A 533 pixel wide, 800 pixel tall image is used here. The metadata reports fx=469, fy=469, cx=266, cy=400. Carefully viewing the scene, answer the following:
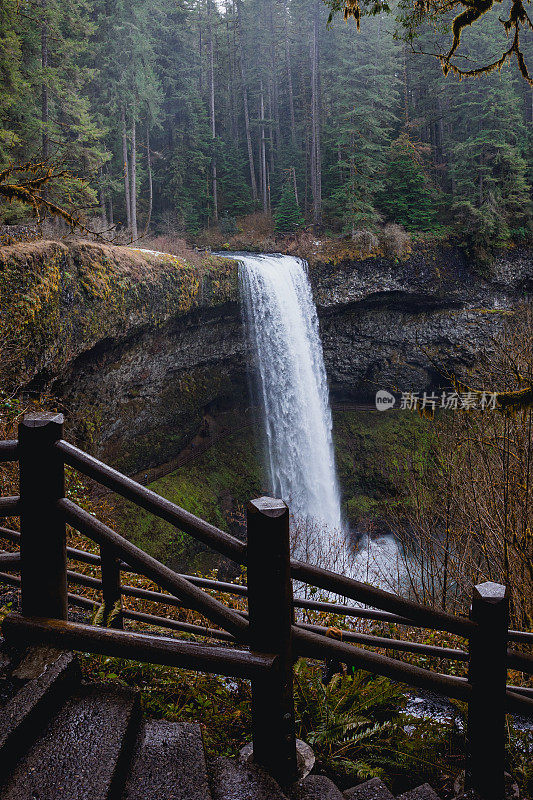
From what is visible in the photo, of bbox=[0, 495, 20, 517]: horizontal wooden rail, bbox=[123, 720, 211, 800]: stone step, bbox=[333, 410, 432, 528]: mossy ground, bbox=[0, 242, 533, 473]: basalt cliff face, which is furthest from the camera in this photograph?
bbox=[333, 410, 432, 528]: mossy ground

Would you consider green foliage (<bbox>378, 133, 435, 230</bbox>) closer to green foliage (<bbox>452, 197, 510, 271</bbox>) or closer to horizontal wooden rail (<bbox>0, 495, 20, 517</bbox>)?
green foliage (<bbox>452, 197, 510, 271</bbox>)

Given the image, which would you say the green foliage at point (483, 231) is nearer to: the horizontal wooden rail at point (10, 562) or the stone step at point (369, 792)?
the stone step at point (369, 792)

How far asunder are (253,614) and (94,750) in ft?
2.32

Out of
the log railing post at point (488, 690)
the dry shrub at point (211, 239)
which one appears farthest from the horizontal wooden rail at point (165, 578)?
the dry shrub at point (211, 239)

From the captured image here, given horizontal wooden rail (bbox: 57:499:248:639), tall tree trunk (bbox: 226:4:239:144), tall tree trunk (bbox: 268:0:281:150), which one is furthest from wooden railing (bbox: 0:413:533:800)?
tall tree trunk (bbox: 226:4:239:144)

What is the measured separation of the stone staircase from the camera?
155 cm

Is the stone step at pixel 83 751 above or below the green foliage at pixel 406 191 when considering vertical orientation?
below

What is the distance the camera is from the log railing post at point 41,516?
6.34 feet

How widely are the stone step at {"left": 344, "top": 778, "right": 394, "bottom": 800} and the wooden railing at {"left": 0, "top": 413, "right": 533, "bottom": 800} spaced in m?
0.35

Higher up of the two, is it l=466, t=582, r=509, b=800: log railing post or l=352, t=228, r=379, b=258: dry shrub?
l=352, t=228, r=379, b=258: dry shrub

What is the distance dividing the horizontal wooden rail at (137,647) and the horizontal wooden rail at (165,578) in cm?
10

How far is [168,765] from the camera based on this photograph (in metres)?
1.74

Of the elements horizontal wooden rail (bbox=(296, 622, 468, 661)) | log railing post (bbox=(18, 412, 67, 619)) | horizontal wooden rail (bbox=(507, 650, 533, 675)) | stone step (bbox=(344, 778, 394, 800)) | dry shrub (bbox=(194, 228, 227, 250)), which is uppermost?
dry shrub (bbox=(194, 228, 227, 250))

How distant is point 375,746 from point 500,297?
70.8 ft
